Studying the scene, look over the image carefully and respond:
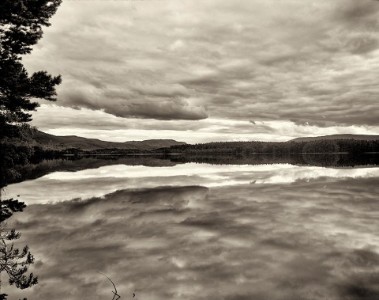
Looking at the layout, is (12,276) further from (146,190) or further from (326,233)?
(146,190)

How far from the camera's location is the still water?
9844 millimetres

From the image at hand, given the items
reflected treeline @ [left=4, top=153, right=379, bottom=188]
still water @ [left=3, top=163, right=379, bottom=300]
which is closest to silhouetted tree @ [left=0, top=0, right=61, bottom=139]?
still water @ [left=3, top=163, right=379, bottom=300]

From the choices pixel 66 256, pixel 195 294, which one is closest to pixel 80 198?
pixel 66 256

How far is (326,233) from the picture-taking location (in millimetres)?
15844

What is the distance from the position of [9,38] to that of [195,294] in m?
21.7

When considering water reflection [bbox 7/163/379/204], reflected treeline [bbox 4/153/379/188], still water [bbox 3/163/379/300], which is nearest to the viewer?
→ still water [bbox 3/163/379/300]

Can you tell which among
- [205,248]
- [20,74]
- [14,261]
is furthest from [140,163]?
[14,261]

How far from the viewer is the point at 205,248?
13.8m

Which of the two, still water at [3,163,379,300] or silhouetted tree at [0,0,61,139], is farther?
silhouetted tree at [0,0,61,139]

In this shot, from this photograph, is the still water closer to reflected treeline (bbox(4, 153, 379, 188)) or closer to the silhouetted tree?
the silhouetted tree

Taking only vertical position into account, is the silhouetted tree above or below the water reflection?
above

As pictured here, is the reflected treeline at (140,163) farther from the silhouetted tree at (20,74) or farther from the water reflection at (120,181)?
the silhouetted tree at (20,74)

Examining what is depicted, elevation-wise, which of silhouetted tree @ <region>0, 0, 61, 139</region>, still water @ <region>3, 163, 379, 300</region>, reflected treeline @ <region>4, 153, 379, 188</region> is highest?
silhouetted tree @ <region>0, 0, 61, 139</region>

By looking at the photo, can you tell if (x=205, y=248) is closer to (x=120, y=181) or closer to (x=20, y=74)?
(x=20, y=74)
